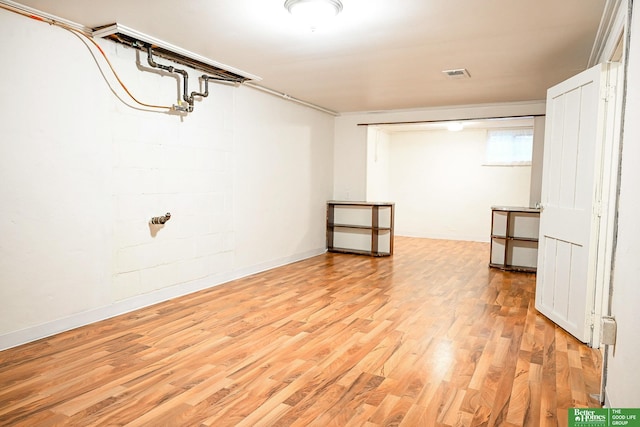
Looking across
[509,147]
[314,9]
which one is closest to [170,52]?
[314,9]

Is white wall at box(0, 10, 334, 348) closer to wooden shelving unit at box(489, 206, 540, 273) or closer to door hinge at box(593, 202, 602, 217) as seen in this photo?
wooden shelving unit at box(489, 206, 540, 273)

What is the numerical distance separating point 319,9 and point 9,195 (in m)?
2.56

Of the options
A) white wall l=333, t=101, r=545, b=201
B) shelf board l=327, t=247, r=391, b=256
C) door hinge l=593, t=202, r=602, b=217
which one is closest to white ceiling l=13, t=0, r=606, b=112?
door hinge l=593, t=202, r=602, b=217

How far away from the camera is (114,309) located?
368cm

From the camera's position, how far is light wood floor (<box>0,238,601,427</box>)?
217 centimetres

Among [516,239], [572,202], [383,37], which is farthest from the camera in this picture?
[516,239]

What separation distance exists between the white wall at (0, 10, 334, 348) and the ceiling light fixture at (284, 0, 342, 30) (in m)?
1.78

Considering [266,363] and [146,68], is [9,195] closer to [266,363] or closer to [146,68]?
[146,68]

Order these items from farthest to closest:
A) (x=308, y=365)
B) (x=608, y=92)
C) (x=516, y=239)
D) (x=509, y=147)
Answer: (x=509, y=147) < (x=516, y=239) < (x=608, y=92) < (x=308, y=365)

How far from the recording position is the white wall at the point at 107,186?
3.00 meters

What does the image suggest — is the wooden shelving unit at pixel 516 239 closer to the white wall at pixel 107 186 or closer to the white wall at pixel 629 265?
the white wall at pixel 107 186

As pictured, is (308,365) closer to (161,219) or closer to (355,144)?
(161,219)

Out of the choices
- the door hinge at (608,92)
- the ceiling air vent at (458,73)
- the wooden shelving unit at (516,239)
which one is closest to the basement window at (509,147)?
the wooden shelving unit at (516,239)

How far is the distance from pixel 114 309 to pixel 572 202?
4030mm
